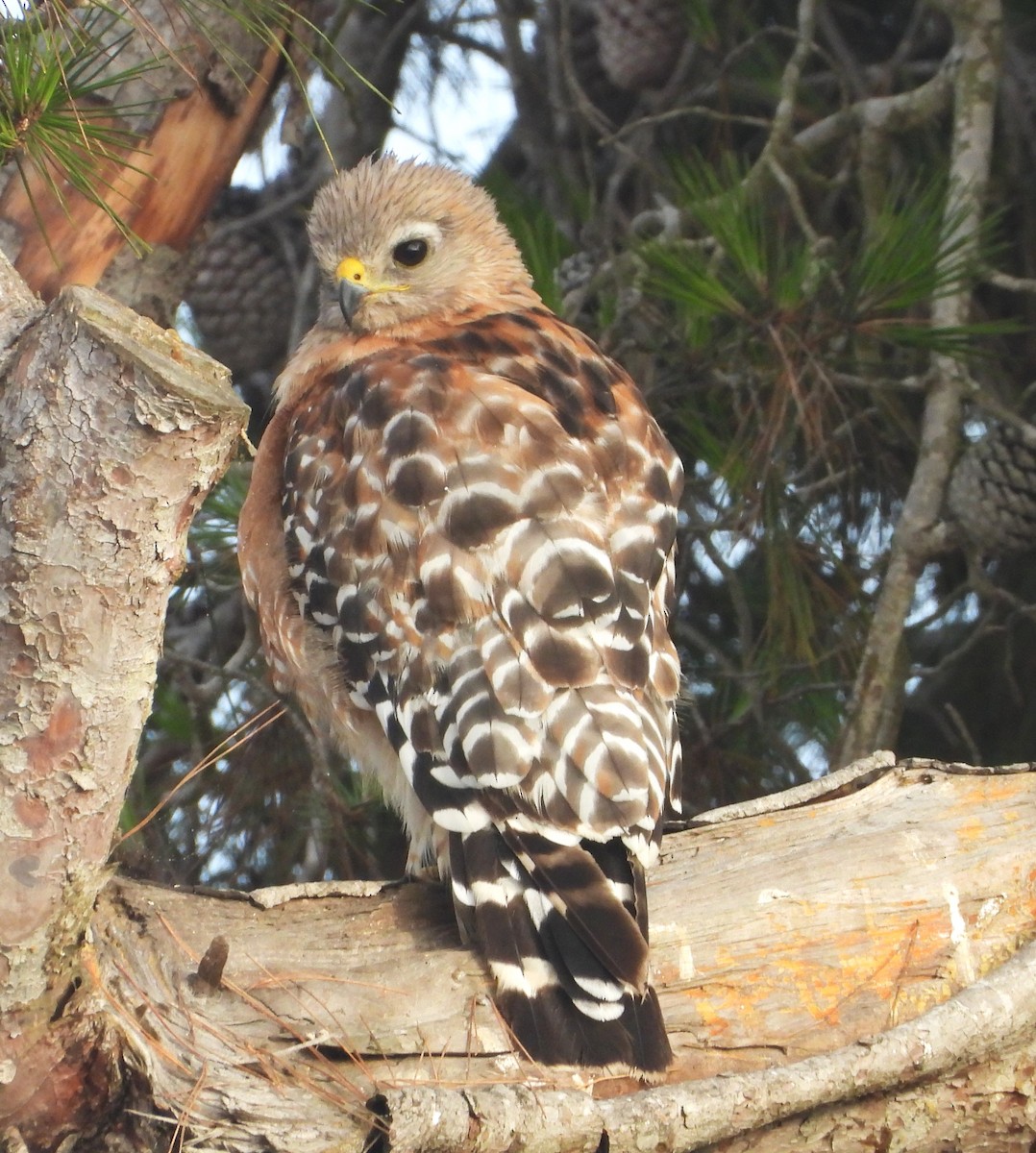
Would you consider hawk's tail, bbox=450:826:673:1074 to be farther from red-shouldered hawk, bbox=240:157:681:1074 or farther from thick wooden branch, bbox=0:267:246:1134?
thick wooden branch, bbox=0:267:246:1134

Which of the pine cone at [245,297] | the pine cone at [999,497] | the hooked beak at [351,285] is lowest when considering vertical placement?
the pine cone at [999,497]

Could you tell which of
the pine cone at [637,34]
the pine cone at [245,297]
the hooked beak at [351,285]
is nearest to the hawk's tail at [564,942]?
the hooked beak at [351,285]

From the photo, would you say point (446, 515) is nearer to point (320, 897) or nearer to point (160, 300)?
point (320, 897)

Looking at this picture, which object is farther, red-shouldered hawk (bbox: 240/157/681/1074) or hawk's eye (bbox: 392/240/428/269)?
hawk's eye (bbox: 392/240/428/269)

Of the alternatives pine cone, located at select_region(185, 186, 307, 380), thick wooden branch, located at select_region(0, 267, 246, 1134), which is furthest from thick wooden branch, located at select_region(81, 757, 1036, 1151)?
pine cone, located at select_region(185, 186, 307, 380)

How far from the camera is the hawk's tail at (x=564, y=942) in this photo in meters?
2.02

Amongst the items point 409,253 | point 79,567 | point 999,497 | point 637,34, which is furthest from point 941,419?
point 79,567

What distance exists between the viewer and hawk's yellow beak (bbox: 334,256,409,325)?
293 cm

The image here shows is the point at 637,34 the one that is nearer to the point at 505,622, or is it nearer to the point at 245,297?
the point at 245,297

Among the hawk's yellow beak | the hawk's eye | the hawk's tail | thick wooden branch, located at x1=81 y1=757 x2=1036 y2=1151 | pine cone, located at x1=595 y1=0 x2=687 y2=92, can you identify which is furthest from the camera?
pine cone, located at x1=595 y1=0 x2=687 y2=92

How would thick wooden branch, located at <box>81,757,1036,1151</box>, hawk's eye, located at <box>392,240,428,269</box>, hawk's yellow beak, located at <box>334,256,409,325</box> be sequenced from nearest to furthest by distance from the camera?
thick wooden branch, located at <box>81,757,1036,1151</box> < hawk's yellow beak, located at <box>334,256,409,325</box> < hawk's eye, located at <box>392,240,428,269</box>

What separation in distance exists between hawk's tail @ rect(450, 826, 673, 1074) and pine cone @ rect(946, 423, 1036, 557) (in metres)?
1.21

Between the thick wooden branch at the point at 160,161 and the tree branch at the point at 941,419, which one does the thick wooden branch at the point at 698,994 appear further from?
the thick wooden branch at the point at 160,161

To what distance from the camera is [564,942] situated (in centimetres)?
209
